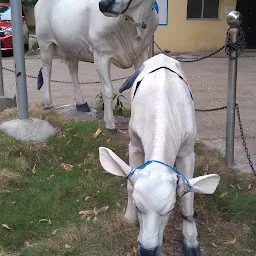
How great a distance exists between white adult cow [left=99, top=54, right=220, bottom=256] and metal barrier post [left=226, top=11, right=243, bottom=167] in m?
0.92

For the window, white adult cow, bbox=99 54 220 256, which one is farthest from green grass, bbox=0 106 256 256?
the window

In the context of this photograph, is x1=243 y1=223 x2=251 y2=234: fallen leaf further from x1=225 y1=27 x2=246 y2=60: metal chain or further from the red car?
the red car

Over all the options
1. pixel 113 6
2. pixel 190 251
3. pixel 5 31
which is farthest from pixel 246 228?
pixel 5 31

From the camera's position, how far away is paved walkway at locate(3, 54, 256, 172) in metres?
5.97

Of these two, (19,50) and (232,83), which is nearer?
(232,83)

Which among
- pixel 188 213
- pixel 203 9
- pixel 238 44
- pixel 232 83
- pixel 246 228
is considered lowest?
pixel 246 228

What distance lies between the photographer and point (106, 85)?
203 inches

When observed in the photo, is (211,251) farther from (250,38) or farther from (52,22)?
(250,38)

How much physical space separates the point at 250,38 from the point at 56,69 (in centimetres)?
832

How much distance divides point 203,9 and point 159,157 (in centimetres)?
1291

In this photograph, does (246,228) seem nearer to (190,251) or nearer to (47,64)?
(190,251)

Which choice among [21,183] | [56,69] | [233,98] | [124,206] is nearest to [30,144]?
[21,183]

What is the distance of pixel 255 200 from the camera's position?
158 inches

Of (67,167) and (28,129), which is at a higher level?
(28,129)
